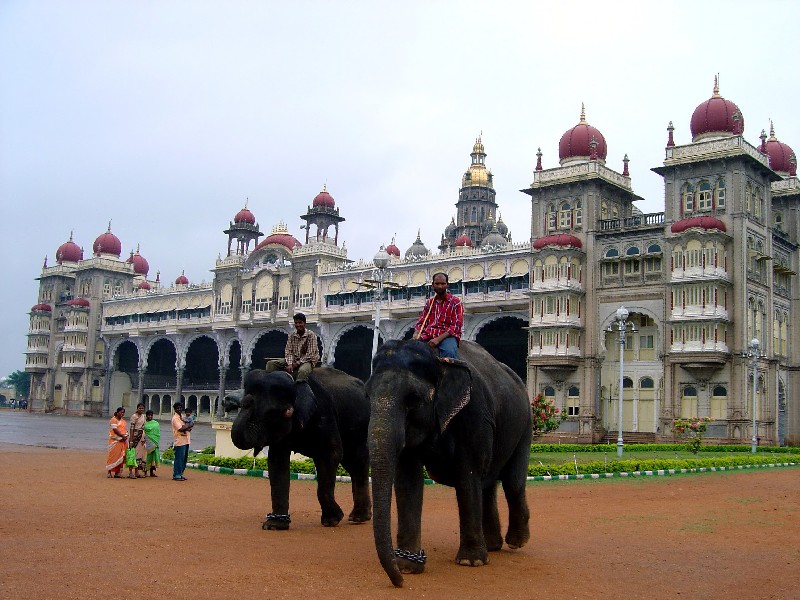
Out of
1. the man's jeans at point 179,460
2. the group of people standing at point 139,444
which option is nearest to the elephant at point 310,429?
the man's jeans at point 179,460

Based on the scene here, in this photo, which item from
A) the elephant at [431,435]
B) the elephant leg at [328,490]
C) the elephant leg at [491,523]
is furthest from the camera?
the elephant leg at [328,490]

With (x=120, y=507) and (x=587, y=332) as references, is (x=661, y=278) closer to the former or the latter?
(x=587, y=332)

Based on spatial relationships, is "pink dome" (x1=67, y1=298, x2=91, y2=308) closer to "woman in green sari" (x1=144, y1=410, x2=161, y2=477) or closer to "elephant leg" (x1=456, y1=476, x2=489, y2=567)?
"woman in green sari" (x1=144, y1=410, x2=161, y2=477)

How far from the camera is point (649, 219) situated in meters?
40.0

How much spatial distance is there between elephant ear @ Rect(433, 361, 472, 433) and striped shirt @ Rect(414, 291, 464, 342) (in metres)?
0.44

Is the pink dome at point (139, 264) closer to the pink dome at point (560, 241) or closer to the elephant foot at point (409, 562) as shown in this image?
the pink dome at point (560, 241)

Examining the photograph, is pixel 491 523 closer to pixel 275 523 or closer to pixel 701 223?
pixel 275 523

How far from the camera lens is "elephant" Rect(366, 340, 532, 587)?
6.93 m

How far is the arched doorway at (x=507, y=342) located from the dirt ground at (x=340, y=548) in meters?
36.3

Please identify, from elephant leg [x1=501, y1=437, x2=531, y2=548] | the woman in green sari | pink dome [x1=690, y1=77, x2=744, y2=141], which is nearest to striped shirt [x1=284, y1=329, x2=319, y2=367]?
elephant leg [x1=501, y1=437, x2=531, y2=548]

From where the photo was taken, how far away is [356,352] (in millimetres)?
61031

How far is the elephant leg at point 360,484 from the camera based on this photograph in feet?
34.8

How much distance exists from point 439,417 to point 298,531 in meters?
3.33

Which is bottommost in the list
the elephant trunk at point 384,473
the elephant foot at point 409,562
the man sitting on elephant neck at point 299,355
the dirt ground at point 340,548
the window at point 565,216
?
the dirt ground at point 340,548
